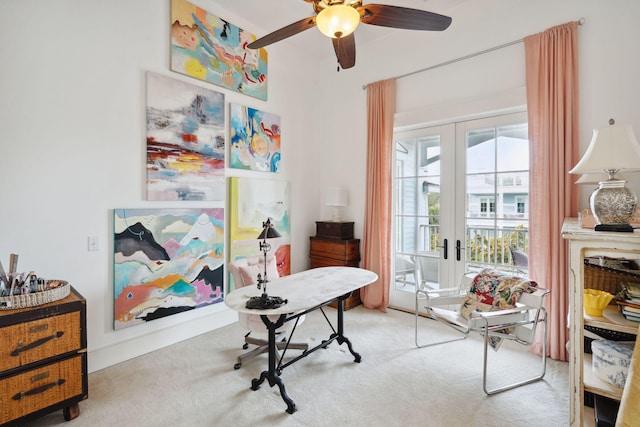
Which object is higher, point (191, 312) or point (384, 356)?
point (191, 312)

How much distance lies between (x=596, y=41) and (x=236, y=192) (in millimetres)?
3530

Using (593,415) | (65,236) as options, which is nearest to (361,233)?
(593,415)

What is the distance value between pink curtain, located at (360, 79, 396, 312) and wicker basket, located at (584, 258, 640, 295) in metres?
1.91

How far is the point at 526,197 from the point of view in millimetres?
2953

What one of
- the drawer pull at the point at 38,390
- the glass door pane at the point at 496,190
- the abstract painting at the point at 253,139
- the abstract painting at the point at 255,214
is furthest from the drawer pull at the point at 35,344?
the glass door pane at the point at 496,190

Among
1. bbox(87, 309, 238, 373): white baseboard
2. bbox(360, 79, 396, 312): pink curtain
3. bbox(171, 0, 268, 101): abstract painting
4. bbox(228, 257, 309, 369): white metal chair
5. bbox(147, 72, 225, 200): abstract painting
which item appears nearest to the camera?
bbox(228, 257, 309, 369): white metal chair

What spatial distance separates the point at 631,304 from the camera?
161 cm

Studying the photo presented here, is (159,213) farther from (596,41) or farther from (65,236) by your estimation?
(596,41)

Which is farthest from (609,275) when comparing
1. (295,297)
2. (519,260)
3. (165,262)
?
(165,262)

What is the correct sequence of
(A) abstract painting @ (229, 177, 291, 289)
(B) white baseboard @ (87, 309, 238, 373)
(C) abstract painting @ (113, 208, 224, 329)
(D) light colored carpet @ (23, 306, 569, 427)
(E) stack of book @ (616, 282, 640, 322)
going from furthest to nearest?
(A) abstract painting @ (229, 177, 291, 289)
(C) abstract painting @ (113, 208, 224, 329)
(B) white baseboard @ (87, 309, 238, 373)
(D) light colored carpet @ (23, 306, 569, 427)
(E) stack of book @ (616, 282, 640, 322)

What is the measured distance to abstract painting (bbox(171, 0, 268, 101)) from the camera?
9.58 ft

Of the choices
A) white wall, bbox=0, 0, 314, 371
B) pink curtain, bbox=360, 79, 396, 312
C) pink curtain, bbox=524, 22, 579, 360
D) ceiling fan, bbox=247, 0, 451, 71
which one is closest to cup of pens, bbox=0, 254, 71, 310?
white wall, bbox=0, 0, 314, 371

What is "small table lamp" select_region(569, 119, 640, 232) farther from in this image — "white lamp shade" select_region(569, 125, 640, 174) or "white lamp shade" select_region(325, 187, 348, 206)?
"white lamp shade" select_region(325, 187, 348, 206)

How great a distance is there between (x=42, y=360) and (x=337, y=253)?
286 cm
